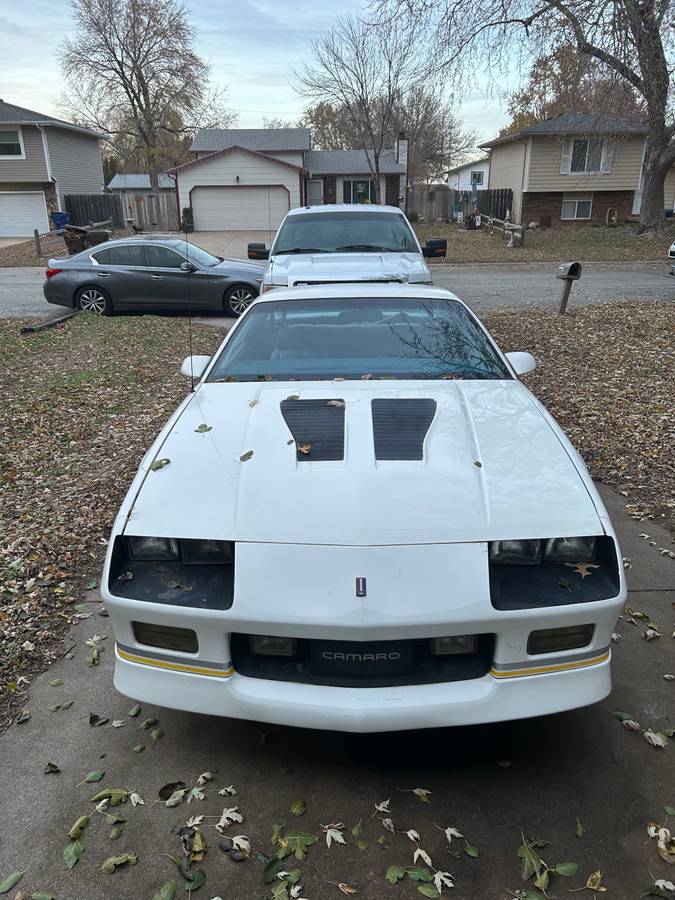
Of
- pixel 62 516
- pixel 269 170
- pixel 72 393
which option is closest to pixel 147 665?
pixel 62 516

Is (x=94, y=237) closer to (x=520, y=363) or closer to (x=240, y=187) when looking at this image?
(x=240, y=187)

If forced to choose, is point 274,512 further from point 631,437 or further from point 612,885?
point 631,437

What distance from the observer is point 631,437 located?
584cm

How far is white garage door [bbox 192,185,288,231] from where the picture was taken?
34.8 m

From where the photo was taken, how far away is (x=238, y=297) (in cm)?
1251

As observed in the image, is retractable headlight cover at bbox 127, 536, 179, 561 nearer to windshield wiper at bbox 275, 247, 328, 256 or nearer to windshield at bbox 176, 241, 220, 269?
windshield wiper at bbox 275, 247, 328, 256

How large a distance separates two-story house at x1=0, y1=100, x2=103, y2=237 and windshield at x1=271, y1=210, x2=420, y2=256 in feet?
94.8

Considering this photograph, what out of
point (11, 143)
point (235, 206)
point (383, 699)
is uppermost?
point (11, 143)

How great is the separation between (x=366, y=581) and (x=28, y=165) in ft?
121

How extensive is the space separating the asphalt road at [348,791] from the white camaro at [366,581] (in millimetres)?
341

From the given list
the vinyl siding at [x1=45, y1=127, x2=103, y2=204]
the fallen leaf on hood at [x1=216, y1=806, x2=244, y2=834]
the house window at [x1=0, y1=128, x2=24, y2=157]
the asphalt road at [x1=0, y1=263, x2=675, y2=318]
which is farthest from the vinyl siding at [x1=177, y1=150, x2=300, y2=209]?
the fallen leaf on hood at [x1=216, y1=806, x2=244, y2=834]

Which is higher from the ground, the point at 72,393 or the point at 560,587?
the point at 560,587

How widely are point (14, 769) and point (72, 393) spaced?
5585mm

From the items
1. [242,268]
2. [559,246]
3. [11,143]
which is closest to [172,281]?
[242,268]
